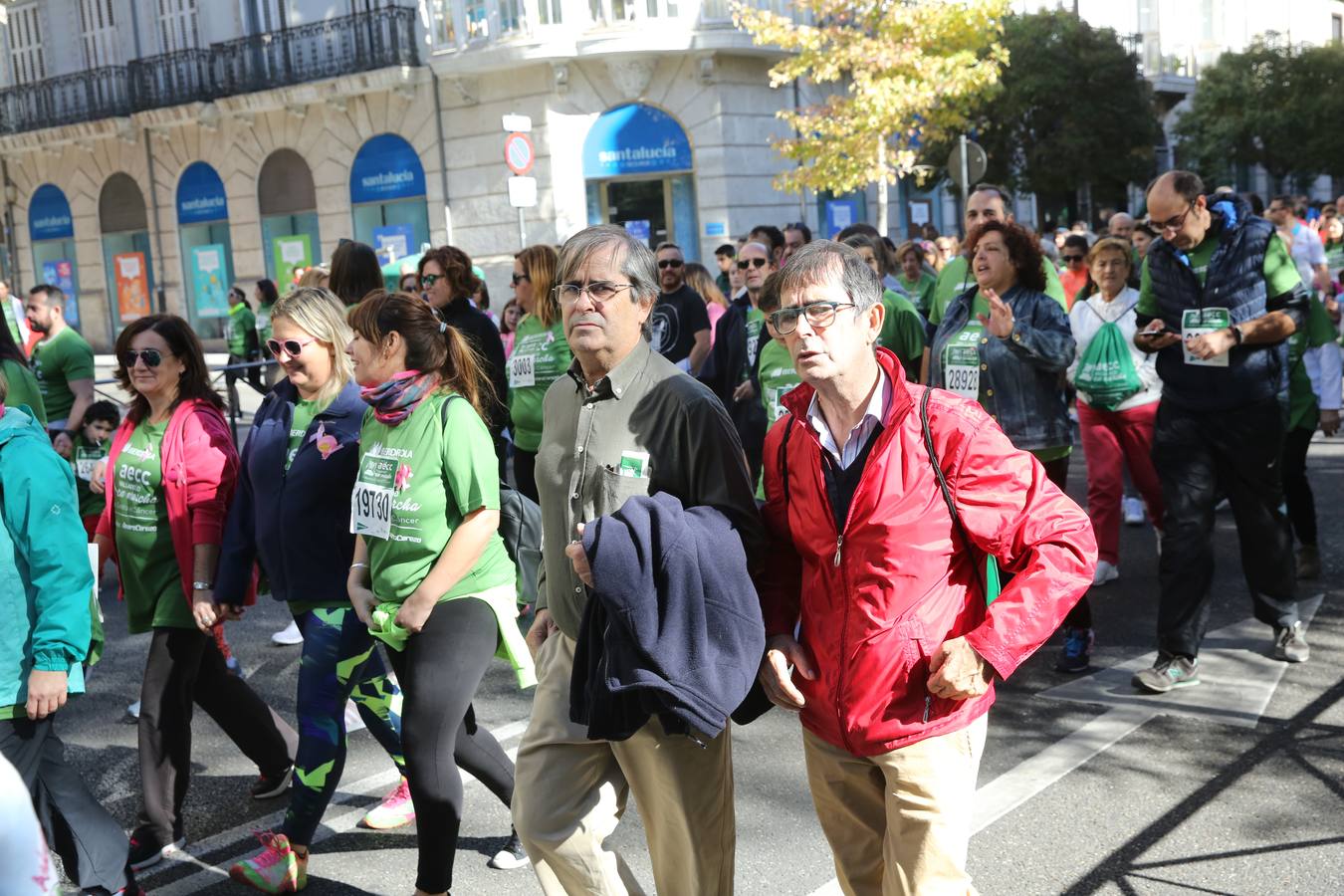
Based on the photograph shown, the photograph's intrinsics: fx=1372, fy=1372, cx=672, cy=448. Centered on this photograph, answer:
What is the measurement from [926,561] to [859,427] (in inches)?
12.5

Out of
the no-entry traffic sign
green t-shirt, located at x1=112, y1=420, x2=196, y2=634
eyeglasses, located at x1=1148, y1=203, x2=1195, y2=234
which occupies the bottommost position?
green t-shirt, located at x1=112, y1=420, x2=196, y2=634

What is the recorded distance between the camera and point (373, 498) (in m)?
3.89

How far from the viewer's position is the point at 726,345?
790cm

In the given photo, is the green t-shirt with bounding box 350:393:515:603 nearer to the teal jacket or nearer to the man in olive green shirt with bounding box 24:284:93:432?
the teal jacket

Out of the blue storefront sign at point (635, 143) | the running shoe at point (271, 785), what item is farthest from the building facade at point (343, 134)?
the running shoe at point (271, 785)

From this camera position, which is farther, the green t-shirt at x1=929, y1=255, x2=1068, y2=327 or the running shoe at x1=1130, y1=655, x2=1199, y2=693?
the green t-shirt at x1=929, y1=255, x2=1068, y2=327

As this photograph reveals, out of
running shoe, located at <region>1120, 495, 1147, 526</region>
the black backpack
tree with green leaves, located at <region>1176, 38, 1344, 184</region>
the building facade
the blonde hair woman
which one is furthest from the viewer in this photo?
tree with green leaves, located at <region>1176, 38, 1344, 184</region>

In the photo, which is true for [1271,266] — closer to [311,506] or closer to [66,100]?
[311,506]

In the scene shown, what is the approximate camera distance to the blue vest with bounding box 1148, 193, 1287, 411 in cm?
557

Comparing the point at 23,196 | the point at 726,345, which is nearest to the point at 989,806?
the point at 726,345

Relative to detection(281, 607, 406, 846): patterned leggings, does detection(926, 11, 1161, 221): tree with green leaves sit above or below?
above

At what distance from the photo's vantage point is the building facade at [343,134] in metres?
24.0

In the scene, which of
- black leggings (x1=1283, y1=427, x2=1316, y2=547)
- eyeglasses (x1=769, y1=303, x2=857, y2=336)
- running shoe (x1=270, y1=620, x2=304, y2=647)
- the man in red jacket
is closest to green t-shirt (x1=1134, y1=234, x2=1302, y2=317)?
black leggings (x1=1283, y1=427, x2=1316, y2=547)

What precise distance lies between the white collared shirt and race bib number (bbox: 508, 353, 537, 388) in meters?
4.46
